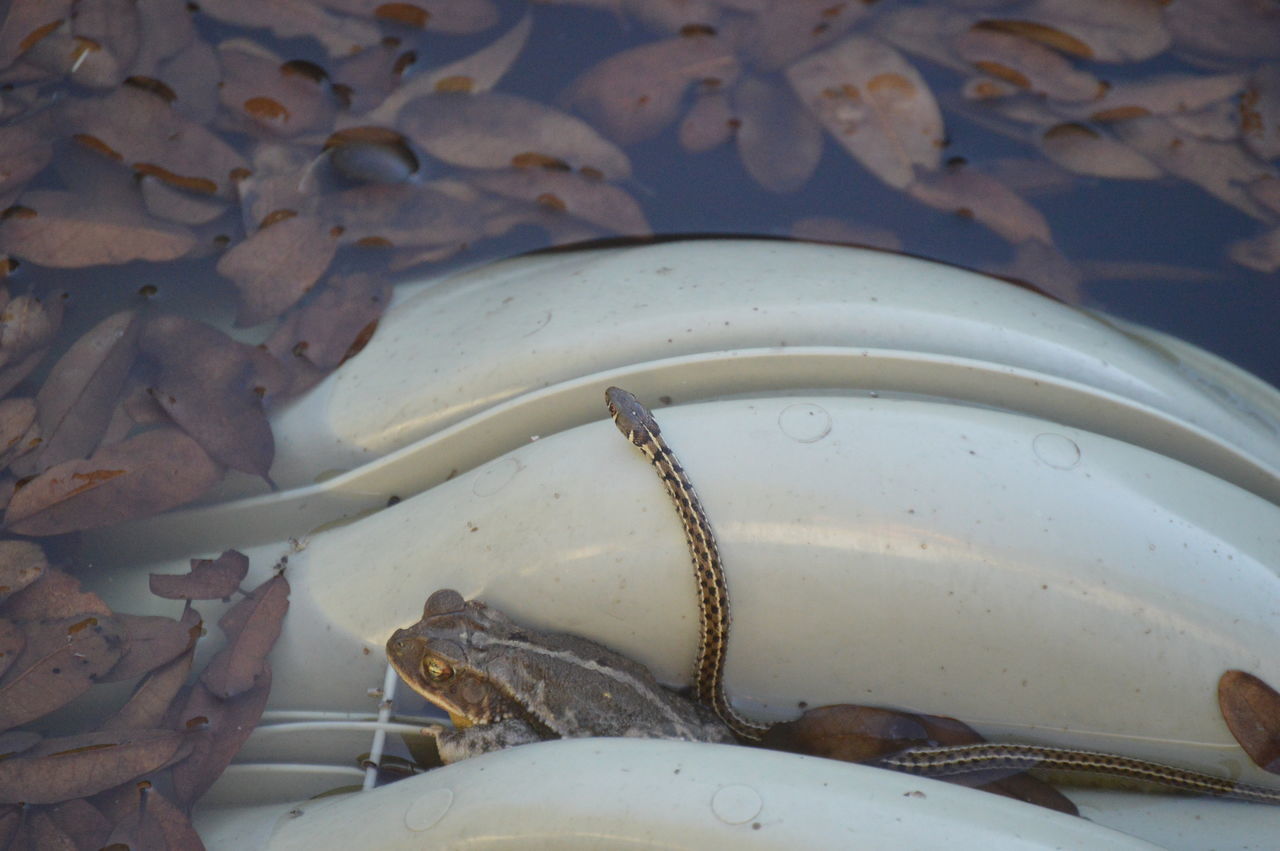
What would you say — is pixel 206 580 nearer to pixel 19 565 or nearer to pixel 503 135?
pixel 19 565

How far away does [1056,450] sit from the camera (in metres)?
1.75

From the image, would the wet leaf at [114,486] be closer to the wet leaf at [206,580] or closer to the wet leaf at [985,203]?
the wet leaf at [206,580]

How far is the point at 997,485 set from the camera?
66.8 inches

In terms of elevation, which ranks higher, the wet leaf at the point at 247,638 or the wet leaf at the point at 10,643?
the wet leaf at the point at 247,638

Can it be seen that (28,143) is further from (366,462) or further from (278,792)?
(278,792)

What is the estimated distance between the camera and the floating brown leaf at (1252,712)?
162 cm

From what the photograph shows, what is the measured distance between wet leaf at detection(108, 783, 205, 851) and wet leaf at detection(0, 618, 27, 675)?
414 mm

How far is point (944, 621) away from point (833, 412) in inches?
17.3

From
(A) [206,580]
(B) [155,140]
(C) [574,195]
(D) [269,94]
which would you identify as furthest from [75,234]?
(C) [574,195]

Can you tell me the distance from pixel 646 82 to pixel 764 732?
1.93 m

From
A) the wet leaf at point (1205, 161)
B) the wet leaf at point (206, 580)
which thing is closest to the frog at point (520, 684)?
the wet leaf at point (206, 580)

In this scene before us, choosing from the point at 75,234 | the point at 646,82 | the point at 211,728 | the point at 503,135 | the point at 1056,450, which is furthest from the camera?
the point at 646,82

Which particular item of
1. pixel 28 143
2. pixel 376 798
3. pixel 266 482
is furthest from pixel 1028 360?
pixel 28 143

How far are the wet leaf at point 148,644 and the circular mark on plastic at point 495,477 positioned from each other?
0.70 metres
